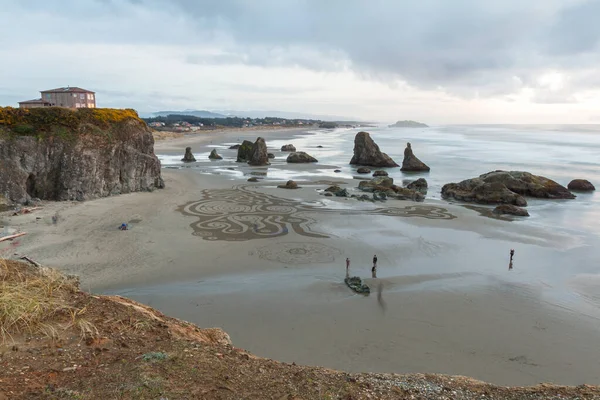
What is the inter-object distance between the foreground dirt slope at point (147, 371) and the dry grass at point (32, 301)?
0.03m

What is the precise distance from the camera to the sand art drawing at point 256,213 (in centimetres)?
2617

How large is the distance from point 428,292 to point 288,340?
23.8 ft

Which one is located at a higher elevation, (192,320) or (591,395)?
(591,395)

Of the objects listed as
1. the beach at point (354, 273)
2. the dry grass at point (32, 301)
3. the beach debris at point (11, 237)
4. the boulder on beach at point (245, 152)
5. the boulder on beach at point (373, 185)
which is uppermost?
the boulder on beach at point (245, 152)

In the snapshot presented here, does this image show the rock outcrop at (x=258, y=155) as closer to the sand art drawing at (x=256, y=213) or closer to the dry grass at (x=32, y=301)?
the sand art drawing at (x=256, y=213)

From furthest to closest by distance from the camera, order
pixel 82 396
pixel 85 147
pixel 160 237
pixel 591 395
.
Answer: pixel 85 147, pixel 160 237, pixel 591 395, pixel 82 396

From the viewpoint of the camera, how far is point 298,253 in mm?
22312

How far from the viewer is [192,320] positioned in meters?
15.0

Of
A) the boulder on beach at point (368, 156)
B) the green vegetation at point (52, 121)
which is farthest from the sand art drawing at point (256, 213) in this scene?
the boulder on beach at point (368, 156)

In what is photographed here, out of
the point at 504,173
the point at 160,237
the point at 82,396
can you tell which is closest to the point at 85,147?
the point at 160,237

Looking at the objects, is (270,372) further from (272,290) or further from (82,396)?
(272,290)

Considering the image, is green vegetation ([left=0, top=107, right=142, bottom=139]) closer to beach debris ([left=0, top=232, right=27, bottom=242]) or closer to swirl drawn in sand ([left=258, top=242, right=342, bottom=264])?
beach debris ([left=0, top=232, right=27, bottom=242])

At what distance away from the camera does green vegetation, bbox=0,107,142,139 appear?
3203cm

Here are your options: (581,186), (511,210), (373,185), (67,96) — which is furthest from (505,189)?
(67,96)
